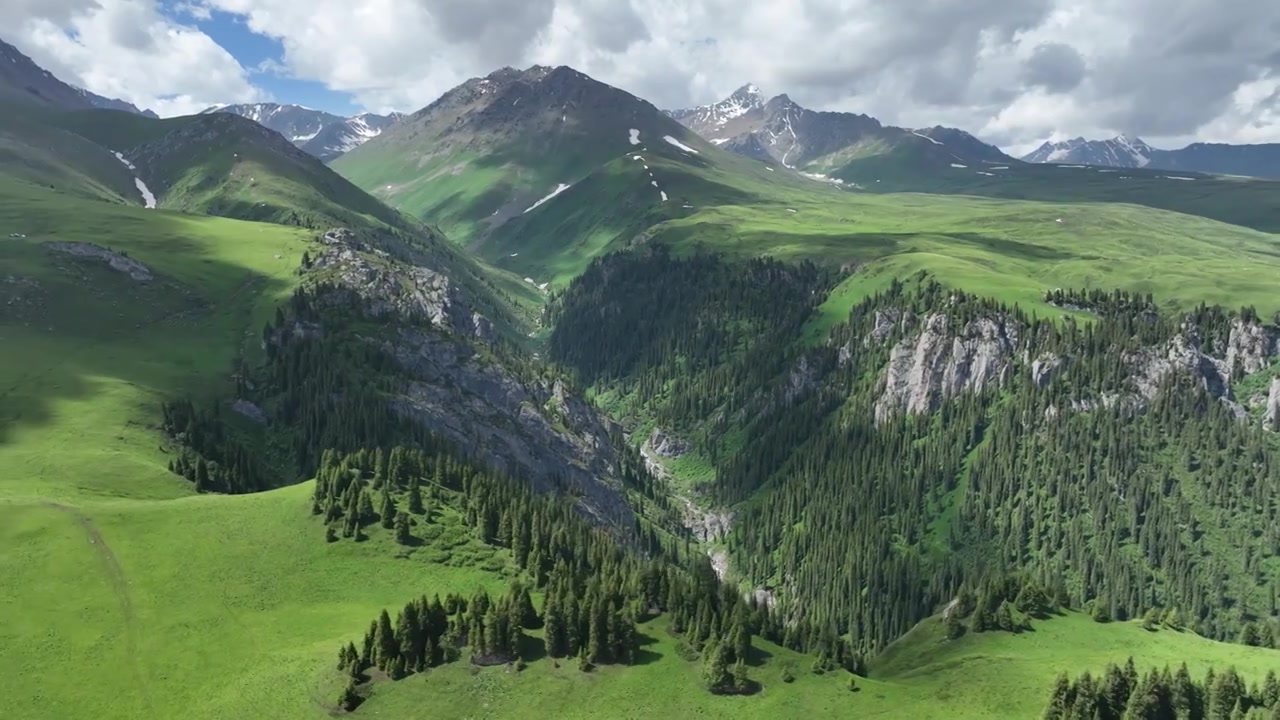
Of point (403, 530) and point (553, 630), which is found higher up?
point (403, 530)

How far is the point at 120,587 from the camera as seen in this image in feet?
310

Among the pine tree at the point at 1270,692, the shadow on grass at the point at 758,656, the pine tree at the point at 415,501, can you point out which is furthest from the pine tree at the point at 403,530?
the pine tree at the point at 1270,692

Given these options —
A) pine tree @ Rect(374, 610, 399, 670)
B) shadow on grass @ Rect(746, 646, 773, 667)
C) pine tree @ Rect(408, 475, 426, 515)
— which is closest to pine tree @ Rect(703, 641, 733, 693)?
shadow on grass @ Rect(746, 646, 773, 667)

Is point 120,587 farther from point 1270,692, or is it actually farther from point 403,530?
point 1270,692

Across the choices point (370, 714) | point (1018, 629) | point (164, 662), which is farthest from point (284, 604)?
point (1018, 629)

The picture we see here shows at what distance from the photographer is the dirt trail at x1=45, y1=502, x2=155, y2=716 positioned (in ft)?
267

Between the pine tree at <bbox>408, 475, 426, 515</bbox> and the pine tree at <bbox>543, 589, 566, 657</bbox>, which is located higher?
the pine tree at <bbox>408, 475, 426, 515</bbox>

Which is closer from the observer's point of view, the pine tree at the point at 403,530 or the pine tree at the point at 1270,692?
the pine tree at the point at 1270,692

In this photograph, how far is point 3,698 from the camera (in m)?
76.6

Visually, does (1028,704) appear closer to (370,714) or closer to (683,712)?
(683,712)

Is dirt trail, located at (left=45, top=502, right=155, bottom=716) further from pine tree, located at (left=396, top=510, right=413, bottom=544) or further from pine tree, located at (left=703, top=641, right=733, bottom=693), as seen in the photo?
pine tree, located at (left=703, top=641, right=733, bottom=693)

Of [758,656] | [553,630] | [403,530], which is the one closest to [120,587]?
[403,530]

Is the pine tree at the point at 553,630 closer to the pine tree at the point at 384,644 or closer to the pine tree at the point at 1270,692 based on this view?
the pine tree at the point at 384,644

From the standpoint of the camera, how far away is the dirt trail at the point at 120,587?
8150cm
